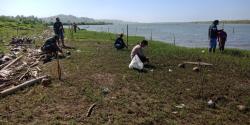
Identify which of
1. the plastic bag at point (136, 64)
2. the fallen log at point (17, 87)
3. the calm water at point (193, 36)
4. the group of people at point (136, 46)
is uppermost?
the group of people at point (136, 46)

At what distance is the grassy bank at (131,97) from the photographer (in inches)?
394

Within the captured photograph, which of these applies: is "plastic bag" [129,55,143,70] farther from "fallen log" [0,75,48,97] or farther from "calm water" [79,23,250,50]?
"calm water" [79,23,250,50]

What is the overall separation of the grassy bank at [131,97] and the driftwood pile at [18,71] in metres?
0.49

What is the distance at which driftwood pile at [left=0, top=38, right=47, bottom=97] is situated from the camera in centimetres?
1368

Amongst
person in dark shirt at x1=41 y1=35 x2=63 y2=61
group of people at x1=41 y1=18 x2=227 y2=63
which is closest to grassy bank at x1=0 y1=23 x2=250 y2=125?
group of people at x1=41 y1=18 x2=227 y2=63

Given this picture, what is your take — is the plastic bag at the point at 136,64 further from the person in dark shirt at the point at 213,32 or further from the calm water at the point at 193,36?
the calm water at the point at 193,36

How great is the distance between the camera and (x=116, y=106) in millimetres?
10820

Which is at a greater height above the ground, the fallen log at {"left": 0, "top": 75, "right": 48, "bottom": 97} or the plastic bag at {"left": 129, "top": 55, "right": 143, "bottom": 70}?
the plastic bag at {"left": 129, "top": 55, "right": 143, "bottom": 70}

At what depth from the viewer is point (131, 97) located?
465 inches

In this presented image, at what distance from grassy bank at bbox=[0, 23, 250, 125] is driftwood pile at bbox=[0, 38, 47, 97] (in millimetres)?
489

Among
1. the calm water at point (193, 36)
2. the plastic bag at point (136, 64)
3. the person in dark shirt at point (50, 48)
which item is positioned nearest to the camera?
the plastic bag at point (136, 64)

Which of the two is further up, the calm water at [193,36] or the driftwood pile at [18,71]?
the driftwood pile at [18,71]

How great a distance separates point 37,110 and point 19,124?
1.13m

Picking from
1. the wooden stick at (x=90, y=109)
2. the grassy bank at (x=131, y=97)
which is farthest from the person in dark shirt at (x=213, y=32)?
the wooden stick at (x=90, y=109)
